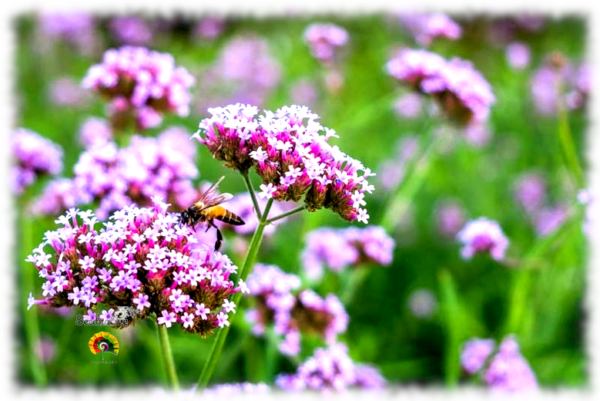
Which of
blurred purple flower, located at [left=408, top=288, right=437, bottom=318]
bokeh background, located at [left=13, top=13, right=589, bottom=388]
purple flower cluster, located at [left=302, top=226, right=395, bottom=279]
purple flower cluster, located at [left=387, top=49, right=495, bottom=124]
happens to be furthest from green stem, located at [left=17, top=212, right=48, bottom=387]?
blurred purple flower, located at [left=408, top=288, right=437, bottom=318]

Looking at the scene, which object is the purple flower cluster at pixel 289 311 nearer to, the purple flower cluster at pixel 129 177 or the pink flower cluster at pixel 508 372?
the purple flower cluster at pixel 129 177

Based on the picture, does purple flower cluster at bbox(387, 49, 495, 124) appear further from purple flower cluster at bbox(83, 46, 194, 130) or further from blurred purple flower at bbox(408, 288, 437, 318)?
blurred purple flower at bbox(408, 288, 437, 318)

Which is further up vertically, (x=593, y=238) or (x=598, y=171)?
(x=598, y=171)

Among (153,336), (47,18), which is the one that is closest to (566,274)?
(153,336)

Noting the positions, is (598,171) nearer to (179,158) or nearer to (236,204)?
(236,204)

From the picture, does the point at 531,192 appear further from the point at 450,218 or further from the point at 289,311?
the point at 289,311

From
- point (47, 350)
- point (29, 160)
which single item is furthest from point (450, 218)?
point (29, 160)
